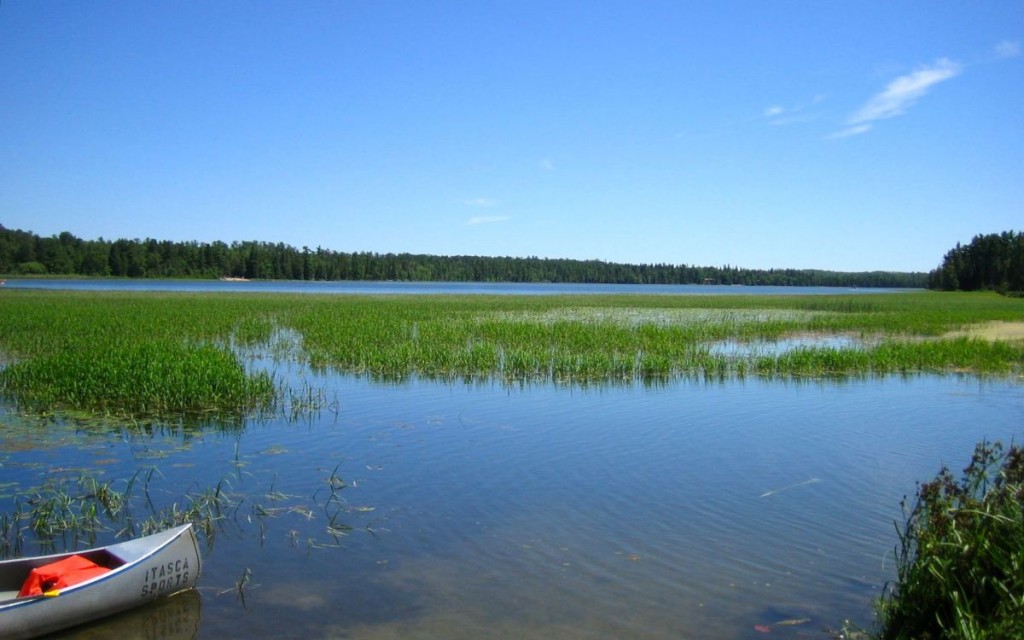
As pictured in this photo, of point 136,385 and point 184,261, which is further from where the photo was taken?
point 184,261

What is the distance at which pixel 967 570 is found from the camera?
16.1ft

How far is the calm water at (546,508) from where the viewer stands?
20.4 ft

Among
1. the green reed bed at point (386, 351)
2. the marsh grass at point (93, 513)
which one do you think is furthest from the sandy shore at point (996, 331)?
the marsh grass at point (93, 513)

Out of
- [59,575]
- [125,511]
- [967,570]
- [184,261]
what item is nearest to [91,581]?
[59,575]

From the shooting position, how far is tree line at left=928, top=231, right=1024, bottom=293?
84250 mm

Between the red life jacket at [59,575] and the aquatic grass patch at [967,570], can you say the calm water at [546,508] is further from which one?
the aquatic grass patch at [967,570]

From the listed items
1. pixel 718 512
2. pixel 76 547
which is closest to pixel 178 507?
pixel 76 547

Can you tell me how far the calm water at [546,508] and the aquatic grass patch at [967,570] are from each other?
0.98 m

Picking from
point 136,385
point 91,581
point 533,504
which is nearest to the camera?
point 91,581

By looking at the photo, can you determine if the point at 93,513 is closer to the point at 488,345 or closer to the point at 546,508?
the point at 546,508

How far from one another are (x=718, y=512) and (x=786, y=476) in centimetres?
208

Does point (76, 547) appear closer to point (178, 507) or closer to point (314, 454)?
point (178, 507)

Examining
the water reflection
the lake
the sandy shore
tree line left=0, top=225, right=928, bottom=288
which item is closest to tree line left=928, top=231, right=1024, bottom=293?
the sandy shore

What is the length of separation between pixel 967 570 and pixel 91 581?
6.08 meters
